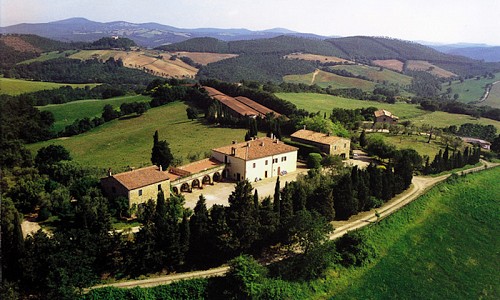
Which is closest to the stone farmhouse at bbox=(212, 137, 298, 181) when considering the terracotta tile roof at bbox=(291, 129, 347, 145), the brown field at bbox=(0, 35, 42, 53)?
the terracotta tile roof at bbox=(291, 129, 347, 145)

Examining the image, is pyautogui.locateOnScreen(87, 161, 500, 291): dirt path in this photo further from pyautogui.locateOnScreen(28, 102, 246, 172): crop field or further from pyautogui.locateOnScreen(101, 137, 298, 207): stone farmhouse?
pyautogui.locateOnScreen(28, 102, 246, 172): crop field

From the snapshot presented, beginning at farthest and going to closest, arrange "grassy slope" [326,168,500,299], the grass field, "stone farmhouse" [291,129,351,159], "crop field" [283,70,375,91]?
"crop field" [283,70,375,91], the grass field, "stone farmhouse" [291,129,351,159], "grassy slope" [326,168,500,299]

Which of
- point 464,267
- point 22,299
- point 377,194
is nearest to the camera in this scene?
point 22,299

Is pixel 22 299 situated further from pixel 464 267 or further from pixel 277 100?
pixel 277 100

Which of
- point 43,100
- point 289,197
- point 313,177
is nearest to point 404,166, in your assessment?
point 313,177

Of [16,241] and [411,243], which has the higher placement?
[16,241]

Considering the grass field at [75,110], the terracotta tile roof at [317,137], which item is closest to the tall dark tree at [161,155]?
the terracotta tile roof at [317,137]
